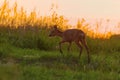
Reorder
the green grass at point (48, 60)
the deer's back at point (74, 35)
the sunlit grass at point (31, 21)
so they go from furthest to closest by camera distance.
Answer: the sunlit grass at point (31, 21), the deer's back at point (74, 35), the green grass at point (48, 60)

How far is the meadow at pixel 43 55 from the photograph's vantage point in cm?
1084

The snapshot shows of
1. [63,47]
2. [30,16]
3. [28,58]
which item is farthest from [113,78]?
[30,16]

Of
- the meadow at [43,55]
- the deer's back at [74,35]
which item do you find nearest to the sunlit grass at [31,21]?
the meadow at [43,55]

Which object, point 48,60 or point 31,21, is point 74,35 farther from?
point 31,21

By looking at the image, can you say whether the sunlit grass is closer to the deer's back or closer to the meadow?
the meadow

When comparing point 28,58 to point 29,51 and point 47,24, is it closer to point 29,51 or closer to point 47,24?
point 29,51

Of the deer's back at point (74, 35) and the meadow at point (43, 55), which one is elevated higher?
the deer's back at point (74, 35)

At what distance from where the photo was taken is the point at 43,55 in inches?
524

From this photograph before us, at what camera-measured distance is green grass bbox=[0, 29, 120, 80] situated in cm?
1076

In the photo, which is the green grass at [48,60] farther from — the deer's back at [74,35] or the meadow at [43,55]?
the deer's back at [74,35]

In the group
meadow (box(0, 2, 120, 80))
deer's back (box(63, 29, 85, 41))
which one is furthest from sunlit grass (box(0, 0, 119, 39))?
deer's back (box(63, 29, 85, 41))

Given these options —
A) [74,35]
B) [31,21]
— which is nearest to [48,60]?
[74,35]

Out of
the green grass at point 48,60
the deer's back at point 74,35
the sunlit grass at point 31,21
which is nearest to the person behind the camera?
the green grass at point 48,60

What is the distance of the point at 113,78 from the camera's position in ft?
35.9
